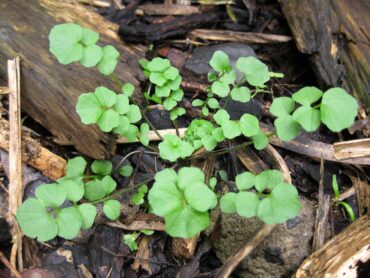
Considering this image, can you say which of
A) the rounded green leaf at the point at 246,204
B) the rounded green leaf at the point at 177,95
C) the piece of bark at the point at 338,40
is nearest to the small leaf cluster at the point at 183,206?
the rounded green leaf at the point at 246,204

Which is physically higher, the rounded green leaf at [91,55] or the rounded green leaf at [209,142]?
the rounded green leaf at [91,55]

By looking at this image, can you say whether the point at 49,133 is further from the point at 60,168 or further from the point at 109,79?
the point at 109,79

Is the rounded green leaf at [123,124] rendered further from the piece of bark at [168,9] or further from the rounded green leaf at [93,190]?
the piece of bark at [168,9]

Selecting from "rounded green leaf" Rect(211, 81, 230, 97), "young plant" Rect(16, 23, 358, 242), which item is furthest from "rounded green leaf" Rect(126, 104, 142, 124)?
"rounded green leaf" Rect(211, 81, 230, 97)

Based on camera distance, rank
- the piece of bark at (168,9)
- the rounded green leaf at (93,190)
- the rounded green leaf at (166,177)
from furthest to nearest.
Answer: the piece of bark at (168,9) < the rounded green leaf at (93,190) < the rounded green leaf at (166,177)

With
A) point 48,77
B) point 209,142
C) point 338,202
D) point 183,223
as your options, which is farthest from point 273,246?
point 48,77
